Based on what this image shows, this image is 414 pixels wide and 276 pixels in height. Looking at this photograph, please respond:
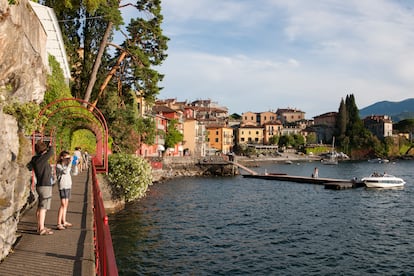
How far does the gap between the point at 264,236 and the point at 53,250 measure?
18.7 metres

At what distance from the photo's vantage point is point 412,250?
22219 millimetres

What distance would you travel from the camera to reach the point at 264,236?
25.1 metres

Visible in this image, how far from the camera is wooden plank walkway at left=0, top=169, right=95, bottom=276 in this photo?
708 centimetres

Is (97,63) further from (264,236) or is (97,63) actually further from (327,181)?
(327,181)

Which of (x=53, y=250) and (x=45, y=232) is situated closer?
(x=53, y=250)

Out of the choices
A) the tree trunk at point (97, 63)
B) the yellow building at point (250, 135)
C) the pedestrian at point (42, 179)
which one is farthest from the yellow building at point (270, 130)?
the pedestrian at point (42, 179)

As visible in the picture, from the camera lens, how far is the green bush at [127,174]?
30578 mm

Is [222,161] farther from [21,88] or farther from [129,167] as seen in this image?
[21,88]

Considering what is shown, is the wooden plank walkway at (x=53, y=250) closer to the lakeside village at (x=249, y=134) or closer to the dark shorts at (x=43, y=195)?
the dark shorts at (x=43, y=195)

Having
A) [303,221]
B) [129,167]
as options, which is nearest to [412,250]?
[303,221]

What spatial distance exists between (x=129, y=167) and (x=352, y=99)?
146641 mm

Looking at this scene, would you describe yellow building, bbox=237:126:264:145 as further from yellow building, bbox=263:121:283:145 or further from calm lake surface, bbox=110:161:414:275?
calm lake surface, bbox=110:161:414:275

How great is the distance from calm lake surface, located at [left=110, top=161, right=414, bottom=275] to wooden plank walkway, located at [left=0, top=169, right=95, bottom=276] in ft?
26.4

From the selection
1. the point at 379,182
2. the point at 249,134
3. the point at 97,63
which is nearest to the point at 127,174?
the point at 97,63
